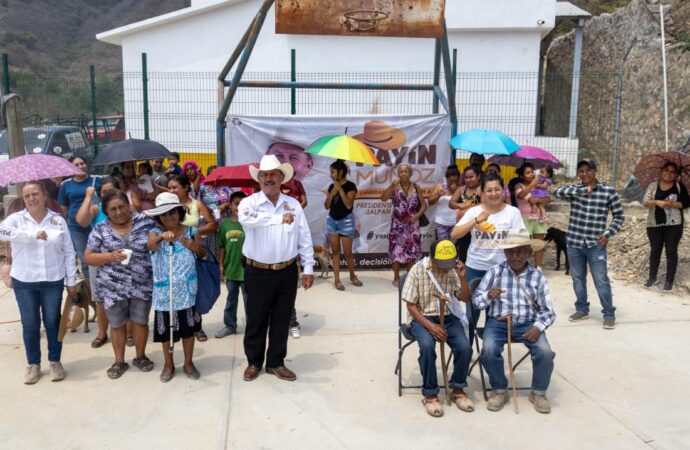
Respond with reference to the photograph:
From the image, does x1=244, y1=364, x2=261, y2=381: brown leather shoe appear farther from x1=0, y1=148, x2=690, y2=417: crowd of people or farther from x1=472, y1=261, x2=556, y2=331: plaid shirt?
x1=472, y1=261, x2=556, y2=331: plaid shirt

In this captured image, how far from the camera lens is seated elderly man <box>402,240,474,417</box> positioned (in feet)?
14.2

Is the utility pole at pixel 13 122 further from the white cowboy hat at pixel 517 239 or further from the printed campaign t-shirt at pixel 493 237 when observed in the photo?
the white cowboy hat at pixel 517 239

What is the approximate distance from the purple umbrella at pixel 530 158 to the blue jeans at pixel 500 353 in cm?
394

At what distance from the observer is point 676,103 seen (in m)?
12.1

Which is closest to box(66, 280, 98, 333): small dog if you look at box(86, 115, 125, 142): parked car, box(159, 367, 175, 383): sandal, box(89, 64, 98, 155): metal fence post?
box(159, 367, 175, 383): sandal

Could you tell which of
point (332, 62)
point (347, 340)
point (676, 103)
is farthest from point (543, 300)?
point (332, 62)

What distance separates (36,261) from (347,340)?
2.77 meters

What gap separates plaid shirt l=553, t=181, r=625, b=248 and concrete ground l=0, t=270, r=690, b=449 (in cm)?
90

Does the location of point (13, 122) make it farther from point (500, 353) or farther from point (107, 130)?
point (107, 130)

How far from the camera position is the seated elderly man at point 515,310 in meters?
4.42

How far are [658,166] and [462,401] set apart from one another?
437 centimetres

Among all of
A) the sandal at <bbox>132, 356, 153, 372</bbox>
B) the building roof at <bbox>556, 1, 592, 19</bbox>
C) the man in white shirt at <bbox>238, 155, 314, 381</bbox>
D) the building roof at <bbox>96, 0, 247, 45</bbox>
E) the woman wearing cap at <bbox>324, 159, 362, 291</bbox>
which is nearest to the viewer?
the man in white shirt at <bbox>238, 155, 314, 381</bbox>

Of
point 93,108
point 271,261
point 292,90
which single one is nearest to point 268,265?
point 271,261

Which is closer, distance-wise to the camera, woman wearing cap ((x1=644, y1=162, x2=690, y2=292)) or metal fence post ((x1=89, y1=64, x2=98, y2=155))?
woman wearing cap ((x1=644, y1=162, x2=690, y2=292))
